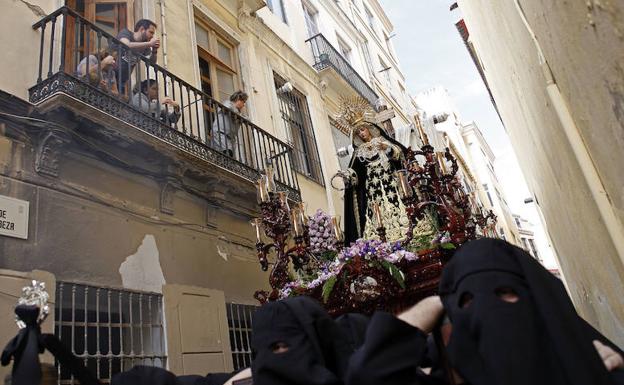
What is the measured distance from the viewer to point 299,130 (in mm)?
9945

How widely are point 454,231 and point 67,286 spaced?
3283 mm

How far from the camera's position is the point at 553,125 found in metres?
2.59

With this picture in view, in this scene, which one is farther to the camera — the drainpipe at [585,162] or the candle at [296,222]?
the candle at [296,222]

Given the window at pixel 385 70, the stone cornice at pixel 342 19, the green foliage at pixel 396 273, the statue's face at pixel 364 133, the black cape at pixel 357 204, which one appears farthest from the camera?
the window at pixel 385 70

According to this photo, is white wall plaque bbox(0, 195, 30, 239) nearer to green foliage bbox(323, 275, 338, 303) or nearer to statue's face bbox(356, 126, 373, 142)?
green foliage bbox(323, 275, 338, 303)

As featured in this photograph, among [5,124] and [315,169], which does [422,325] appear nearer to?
[5,124]

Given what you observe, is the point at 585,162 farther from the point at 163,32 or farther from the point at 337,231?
the point at 163,32

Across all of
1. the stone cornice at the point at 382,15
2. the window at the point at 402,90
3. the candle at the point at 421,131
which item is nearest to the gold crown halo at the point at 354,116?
the candle at the point at 421,131

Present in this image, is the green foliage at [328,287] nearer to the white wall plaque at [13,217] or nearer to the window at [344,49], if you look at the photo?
the white wall plaque at [13,217]

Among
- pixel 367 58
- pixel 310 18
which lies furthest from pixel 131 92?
pixel 367 58

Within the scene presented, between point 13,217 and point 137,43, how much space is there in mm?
2517

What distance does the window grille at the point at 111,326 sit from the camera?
4.12 meters

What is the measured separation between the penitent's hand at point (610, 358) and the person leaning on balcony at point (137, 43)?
5.00 m

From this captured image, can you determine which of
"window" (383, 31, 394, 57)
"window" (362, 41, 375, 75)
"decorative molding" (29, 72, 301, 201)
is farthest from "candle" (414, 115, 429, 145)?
"window" (383, 31, 394, 57)
